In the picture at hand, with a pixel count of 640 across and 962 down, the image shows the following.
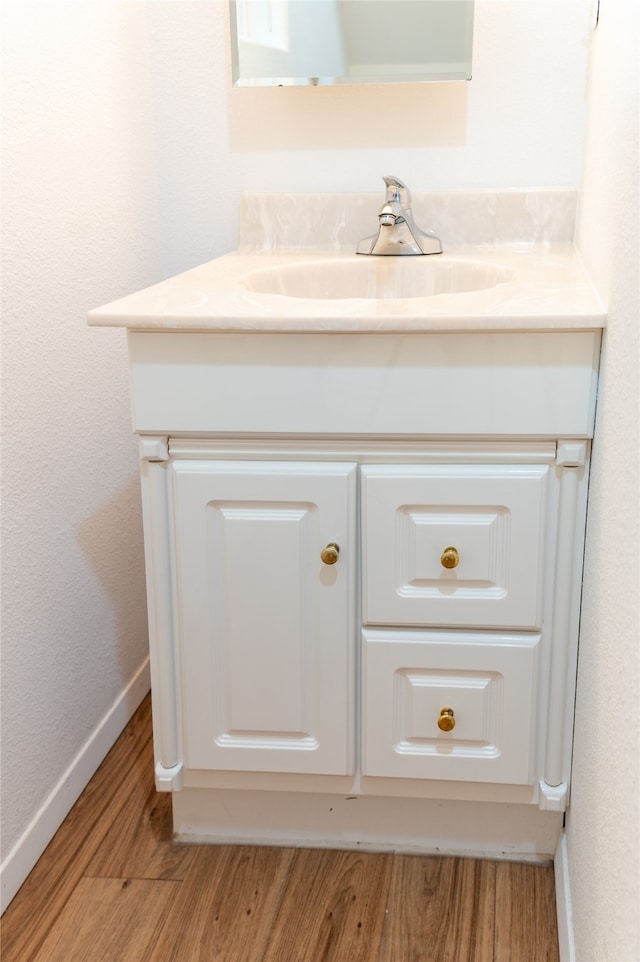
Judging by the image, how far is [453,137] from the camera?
1525 mm

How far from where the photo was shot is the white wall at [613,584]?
714mm

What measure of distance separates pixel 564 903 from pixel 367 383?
2.19 ft

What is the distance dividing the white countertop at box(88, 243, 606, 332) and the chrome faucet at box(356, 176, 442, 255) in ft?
0.98

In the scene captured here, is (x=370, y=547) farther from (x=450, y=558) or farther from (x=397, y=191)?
(x=397, y=191)

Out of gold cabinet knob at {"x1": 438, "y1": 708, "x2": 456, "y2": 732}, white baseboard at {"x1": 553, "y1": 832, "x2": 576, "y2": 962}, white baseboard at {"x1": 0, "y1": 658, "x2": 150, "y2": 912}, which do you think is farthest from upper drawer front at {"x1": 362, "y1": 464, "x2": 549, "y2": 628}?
white baseboard at {"x1": 0, "y1": 658, "x2": 150, "y2": 912}

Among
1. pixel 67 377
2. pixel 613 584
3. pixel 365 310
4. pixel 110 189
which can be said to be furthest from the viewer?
pixel 110 189

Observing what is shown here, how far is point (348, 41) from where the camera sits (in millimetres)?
1488

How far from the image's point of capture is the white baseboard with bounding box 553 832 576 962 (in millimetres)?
1033

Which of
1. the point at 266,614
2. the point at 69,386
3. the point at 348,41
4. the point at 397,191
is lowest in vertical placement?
the point at 266,614

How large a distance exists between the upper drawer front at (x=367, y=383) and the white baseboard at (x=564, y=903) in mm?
549

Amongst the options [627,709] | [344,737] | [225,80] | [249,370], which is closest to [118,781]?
[344,737]

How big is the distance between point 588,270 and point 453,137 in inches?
17.8

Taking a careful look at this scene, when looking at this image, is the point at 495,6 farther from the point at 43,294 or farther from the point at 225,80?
the point at 43,294

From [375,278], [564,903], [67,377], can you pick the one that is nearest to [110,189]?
[67,377]
